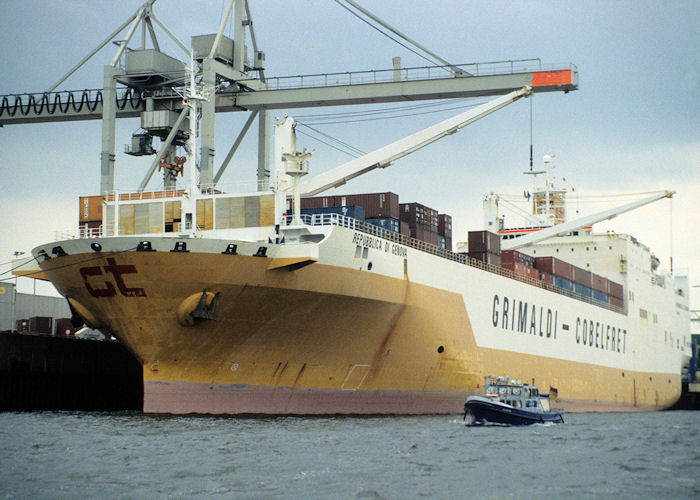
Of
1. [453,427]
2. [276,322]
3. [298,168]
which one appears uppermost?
[298,168]

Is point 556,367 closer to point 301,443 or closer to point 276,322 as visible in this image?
point 276,322

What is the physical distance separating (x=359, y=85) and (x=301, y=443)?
1766 cm

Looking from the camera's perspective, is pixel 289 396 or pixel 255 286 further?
pixel 289 396

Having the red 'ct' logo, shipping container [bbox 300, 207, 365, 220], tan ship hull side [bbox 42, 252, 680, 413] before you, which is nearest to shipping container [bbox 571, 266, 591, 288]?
tan ship hull side [bbox 42, 252, 680, 413]

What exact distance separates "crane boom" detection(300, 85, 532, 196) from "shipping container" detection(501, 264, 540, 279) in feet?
28.3

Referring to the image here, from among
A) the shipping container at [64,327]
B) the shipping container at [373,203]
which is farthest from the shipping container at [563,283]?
the shipping container at [64,327]

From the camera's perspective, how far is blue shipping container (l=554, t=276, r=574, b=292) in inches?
1763

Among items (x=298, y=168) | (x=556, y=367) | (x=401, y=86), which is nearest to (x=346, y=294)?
(x=298, y=168)

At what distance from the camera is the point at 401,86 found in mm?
34000

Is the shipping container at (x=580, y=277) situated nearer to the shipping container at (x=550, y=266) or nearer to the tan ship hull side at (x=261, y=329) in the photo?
the shipping container at (x=550, y=266)

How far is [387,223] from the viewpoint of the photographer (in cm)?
3117

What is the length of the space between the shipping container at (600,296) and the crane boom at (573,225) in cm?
392

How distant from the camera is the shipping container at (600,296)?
49188 millimetres

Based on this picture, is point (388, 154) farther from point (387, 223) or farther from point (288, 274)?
point (288, 274)
